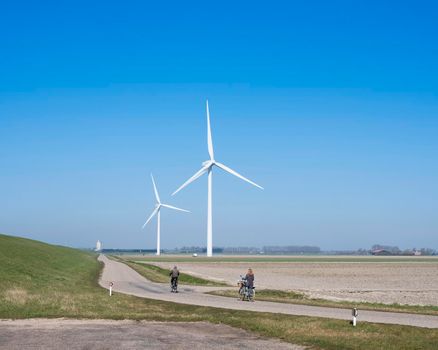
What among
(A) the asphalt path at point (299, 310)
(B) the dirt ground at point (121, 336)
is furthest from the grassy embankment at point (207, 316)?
(A) the asphalt path at point (299, 310)

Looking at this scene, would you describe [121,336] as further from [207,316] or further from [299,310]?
[299,310]

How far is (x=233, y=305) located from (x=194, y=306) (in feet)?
7.70

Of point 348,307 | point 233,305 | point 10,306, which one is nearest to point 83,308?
point 10,306

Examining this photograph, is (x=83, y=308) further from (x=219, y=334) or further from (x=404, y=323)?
(x=404, y=323)

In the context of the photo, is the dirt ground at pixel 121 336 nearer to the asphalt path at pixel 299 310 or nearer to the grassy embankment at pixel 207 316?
the grassy embankment at pixel 207 316

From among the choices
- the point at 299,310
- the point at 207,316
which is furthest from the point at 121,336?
the point at 299,310

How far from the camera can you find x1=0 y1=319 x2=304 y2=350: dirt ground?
71.4ft

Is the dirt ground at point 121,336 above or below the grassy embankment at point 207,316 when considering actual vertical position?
below

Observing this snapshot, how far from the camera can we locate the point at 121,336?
23.9m

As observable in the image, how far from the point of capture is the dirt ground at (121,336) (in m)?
21.8

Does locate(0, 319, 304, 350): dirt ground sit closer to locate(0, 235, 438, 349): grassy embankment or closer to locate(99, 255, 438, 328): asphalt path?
locate(0, 235, 438, 349): grassy embankment

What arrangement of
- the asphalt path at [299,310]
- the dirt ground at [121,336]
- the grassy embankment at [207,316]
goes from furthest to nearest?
the asphalt path at [299,310]
the grassy embankment at [207,316]
the dirt ground at [121,336]

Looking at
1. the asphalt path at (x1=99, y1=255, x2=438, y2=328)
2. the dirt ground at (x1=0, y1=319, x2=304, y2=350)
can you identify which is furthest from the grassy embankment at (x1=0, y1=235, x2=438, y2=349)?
the asphalt path at (x1=99, y1=255, x2=438, y2=328)

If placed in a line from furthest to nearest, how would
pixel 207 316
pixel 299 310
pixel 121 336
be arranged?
pixel 299 310 → pixel 207 316 → pixel 121 336
